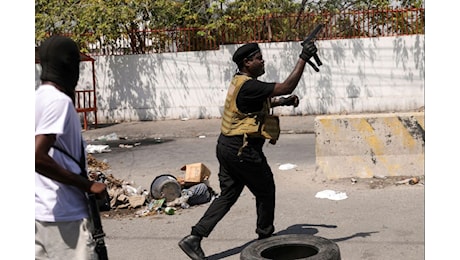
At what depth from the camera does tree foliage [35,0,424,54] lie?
14516 millimetres

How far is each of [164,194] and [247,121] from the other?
2415mm

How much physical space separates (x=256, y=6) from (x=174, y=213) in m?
8.94

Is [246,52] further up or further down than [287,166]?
further up

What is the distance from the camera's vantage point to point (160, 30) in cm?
1483

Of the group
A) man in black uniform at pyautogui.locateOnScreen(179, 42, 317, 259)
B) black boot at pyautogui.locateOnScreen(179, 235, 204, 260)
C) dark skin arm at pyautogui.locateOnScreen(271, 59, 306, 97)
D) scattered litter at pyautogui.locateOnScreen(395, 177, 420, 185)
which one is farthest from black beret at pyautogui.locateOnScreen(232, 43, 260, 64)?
scattered litter at pyautogui.locateOnScreen(395, 177, 420, 185)

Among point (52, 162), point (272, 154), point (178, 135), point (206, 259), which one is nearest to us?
point (52, 162)

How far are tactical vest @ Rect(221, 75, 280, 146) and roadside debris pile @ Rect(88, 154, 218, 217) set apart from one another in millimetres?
2171

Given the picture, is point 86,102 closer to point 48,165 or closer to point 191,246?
point 191,246

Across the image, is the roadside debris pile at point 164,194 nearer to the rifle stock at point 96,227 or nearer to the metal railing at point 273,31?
the rifle stock at point 96,227

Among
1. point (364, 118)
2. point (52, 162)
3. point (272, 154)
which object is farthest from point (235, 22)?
point (52, 162)

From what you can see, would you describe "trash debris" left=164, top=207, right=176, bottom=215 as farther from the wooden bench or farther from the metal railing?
the metal railing

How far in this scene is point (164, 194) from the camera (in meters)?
7.11

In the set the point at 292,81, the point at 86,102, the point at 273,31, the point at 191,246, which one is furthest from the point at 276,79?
the point at 292,81

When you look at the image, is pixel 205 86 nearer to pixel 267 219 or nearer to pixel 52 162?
pixel 267 219
